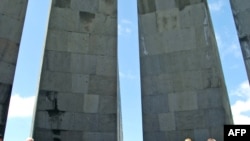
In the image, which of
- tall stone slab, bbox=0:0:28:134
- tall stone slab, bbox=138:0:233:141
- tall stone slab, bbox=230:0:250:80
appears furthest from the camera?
tall stone slab, bbox=138:0:233:141

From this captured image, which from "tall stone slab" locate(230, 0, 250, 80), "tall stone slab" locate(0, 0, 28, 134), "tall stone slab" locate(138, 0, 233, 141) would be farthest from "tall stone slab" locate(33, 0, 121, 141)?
"tall stone slab" locate(230, 0, 250, 80)

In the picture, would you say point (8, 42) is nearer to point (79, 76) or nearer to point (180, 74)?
point (79, 76)

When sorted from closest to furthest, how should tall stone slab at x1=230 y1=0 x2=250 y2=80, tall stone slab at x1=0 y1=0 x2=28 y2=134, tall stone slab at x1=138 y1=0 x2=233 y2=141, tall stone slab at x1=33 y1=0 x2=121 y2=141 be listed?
1. tall stone slab at x1=0 y1=0 x2=28 y2=134
2. tall stone slab at x1=230 y1=0 x2=250 y2=80
3. tall stone slab at x1=138 y1=0 x2=233 y2=141
4. tall stone slab at x1=33 y1=0 x2=121 y2=141

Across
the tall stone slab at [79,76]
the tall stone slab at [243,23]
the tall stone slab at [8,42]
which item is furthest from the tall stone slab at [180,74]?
the tall stone slab at [8,42]

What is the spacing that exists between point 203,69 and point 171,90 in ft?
4.74

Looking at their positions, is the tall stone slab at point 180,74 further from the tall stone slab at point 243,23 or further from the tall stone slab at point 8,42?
the tall stone slab at point 8,42

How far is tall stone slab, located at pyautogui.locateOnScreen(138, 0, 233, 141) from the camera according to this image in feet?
41.4

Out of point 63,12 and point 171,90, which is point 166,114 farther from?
point 63,12

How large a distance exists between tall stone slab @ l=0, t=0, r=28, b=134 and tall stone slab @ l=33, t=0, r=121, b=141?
3.63ft

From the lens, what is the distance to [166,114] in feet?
42.8

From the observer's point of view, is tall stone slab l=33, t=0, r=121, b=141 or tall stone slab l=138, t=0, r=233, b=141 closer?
tall stone slab l=138, t=0, r=233, b=141

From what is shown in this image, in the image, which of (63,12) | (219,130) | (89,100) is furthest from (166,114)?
(63,12)

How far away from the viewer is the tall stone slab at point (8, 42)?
12.3 m

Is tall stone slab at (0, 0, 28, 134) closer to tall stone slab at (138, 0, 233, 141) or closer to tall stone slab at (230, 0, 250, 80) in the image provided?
tall stone slab at (138, 0, 233, 141)
